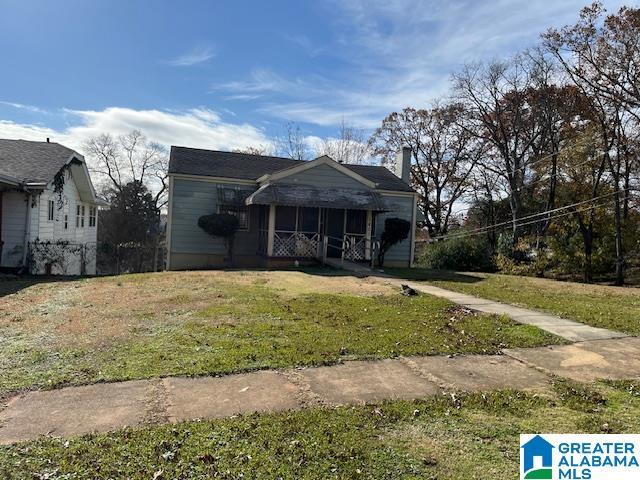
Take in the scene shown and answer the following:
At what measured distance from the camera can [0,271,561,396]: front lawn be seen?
204 inches

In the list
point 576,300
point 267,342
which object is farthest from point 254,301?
point 576,300

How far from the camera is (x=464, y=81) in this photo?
28.3m

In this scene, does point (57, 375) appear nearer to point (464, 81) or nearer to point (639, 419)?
point (639, 419)

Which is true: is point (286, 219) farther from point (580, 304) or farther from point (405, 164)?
point (580, 304)

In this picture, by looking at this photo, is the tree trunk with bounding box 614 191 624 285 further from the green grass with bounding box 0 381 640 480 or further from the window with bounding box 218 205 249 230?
the green grass with bounding box 0 381 640 480

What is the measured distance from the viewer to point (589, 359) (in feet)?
18.9

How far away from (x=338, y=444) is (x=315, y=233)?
1603cm

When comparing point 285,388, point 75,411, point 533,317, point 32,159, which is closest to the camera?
point 75,411

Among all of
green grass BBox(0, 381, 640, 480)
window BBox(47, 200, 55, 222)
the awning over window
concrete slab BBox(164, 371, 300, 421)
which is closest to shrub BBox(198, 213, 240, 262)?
the awning over window

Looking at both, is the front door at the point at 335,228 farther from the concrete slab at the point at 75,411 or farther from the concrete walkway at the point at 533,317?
the concrete slab at the point at 75,411

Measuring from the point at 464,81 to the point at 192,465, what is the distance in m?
29.4

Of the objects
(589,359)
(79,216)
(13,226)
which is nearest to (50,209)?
(13,226)

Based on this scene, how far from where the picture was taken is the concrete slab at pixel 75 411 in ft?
11.6

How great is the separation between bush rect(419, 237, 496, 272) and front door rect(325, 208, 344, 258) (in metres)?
5.76
